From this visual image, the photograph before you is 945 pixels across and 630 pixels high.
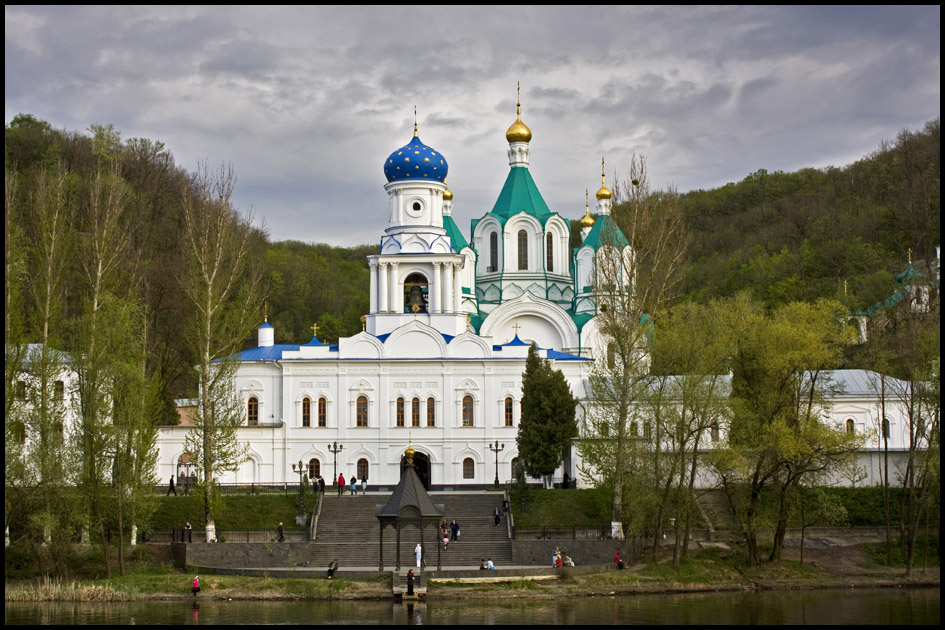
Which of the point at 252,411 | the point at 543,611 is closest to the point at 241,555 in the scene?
the point at 543,611

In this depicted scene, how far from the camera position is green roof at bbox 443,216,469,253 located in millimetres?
48812

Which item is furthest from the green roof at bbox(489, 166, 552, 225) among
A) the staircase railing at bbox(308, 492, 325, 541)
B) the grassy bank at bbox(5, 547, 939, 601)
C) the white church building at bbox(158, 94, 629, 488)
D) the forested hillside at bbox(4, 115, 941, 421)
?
the grassy bank at bbox(5, 547, 939, 601)

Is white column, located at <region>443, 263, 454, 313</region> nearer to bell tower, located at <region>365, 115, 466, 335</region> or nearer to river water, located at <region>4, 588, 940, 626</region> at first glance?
bell tower, located at <region>365, 115, 466, 335</region>

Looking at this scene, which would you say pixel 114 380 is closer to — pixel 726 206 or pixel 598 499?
pixel 598 499

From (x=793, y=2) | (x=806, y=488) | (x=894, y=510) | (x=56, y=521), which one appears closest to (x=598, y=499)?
(x=806, y=488)

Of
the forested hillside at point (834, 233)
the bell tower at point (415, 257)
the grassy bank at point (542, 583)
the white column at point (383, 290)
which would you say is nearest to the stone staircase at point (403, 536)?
the grassy bank at point (542, 583)

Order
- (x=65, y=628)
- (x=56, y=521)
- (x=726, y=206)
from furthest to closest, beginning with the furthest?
(x=726, y=206) → (x=56, y=521) → (x=65, y=628)

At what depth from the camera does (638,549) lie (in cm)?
2970

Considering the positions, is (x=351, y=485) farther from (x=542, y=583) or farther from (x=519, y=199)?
(x=519, y=199)

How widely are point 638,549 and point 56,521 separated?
45.4ft

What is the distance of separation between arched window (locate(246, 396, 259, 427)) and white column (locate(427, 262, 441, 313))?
22.3ft

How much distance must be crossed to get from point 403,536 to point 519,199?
21191 mm

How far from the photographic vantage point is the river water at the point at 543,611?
73.3 ft

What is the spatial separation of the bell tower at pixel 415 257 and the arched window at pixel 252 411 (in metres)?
4.61
